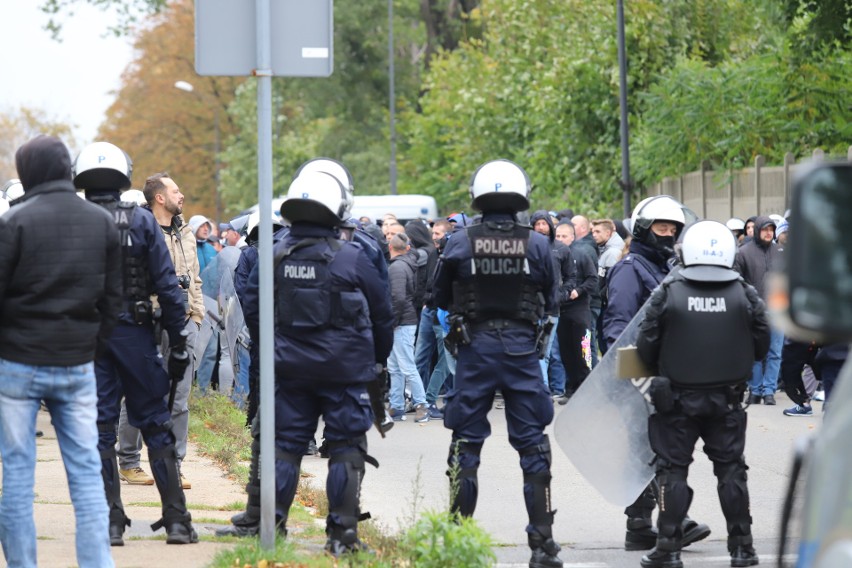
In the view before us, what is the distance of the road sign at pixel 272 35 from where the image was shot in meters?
6.71

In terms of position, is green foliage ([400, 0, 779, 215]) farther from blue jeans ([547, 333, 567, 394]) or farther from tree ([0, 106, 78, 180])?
tree ([0, 106, 78, 180])

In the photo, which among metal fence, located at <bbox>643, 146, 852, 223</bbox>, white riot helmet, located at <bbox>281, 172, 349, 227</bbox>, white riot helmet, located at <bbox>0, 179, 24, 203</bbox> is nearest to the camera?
white riot helmet, located at <bbox>281, 172, 349, 227</bbox>

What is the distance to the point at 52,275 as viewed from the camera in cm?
614

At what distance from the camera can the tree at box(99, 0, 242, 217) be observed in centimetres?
6438

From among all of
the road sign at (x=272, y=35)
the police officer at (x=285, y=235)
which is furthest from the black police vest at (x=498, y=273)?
the road sign at (x=272, y=35)

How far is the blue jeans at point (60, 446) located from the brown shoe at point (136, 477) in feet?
12.1

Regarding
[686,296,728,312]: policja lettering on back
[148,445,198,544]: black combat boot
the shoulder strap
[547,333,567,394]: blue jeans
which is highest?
the shoulder strap

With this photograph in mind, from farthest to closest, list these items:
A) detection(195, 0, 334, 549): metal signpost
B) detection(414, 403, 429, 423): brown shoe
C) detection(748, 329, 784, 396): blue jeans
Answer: detection(748, 329, 784, 396): blue jeans < detection(414, 403, 429, 423): brown shoe < detection(195, 0, 334, 549): metal signpost

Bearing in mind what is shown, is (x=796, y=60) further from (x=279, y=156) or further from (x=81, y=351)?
(x=279, y=156)

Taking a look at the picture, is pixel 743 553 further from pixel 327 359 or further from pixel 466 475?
pixel 327 359

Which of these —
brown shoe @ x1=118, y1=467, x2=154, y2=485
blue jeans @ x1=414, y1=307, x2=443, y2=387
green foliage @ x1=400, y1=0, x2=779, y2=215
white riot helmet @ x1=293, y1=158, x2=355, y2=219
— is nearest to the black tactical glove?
white riot helmet @ x1=293, y1=158, x2=355, y2=219

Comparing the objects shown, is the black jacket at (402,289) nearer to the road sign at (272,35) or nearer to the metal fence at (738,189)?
the road sign at (272,35)

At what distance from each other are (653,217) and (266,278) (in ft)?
8.11

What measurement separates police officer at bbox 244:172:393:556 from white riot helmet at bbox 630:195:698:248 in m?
1.66
